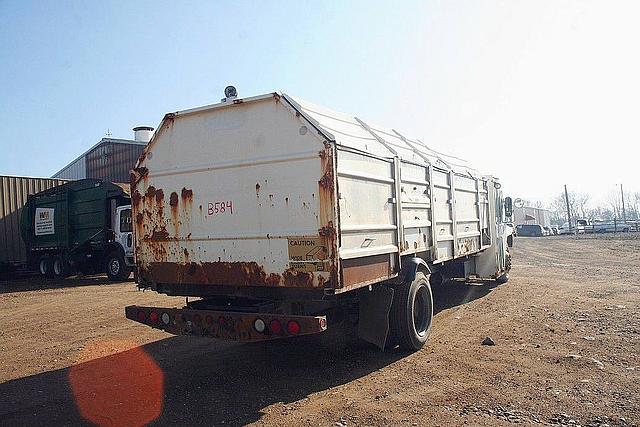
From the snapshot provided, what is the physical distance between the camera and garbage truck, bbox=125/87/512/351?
4863 mm

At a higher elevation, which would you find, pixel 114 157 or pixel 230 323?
pixel 114 157

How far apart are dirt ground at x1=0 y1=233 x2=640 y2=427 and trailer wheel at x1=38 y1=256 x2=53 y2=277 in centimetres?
1032

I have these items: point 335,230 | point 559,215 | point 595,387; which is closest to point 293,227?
point 335,230

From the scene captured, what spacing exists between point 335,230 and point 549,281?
376 inches

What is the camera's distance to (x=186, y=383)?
17.5ft

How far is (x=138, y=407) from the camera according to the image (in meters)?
4.68

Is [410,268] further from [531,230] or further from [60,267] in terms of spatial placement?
[531,230]

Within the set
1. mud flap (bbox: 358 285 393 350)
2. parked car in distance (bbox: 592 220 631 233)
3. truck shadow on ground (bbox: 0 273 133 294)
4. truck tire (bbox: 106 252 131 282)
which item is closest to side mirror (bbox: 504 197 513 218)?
mud flap (bbox: 358 285 393 350)

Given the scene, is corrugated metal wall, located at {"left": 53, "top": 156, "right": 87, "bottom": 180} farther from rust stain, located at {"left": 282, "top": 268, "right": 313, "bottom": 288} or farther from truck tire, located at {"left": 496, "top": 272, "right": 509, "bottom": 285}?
rust stain, located at {"left": 282, "top": 268, "right": 313, "bottom": 288}

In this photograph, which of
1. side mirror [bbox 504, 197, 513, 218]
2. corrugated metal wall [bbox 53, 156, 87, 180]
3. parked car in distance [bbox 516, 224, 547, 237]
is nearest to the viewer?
side mirror [bbox 504, 197, 513, 218]

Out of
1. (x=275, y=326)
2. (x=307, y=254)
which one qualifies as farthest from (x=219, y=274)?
(x=307, y=254)

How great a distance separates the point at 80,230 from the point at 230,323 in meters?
14.5

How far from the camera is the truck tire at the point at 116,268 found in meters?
16.3

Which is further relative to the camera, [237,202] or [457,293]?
[457,293]
